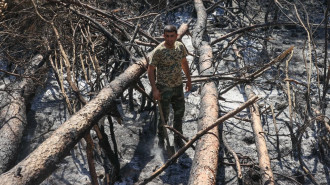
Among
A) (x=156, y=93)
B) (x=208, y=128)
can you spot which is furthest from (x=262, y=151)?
(x=156, y=93)

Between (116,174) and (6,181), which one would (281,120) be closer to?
(116,174)

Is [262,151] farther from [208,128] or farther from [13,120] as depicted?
[13,120]

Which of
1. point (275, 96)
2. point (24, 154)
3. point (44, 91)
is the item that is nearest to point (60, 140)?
point (24, 154)

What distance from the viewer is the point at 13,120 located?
13.4 feet

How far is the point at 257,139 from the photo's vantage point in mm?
3525

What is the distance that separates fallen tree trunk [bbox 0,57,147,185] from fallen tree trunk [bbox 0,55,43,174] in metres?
1.16

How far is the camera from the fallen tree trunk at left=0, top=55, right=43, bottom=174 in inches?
143

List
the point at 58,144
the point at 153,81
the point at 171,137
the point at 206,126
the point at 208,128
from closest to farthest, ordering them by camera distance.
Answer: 1. the point at 58,144
2. the point at 208,128
3. the point at 206,126
4. the point at 153,81
5. the point at 171,137

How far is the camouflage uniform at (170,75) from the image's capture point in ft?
12.4

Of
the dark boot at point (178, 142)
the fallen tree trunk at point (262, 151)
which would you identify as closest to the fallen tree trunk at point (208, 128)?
the fallen tree trunk at point (262, 151)

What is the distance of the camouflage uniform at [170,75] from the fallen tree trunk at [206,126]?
0.35 metres

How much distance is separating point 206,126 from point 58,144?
4.63 feet

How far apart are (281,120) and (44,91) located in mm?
3645

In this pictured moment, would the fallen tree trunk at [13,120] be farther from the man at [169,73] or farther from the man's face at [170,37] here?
the man's face at [170,37]
